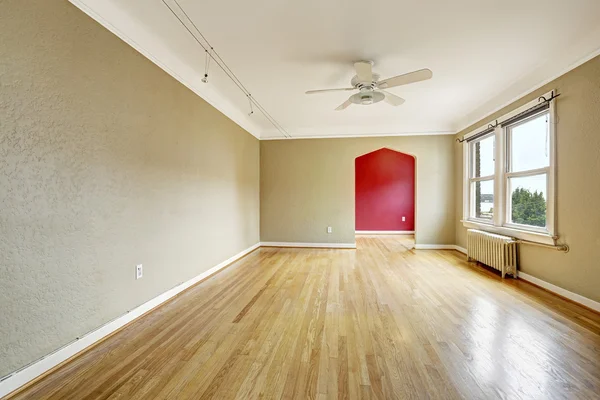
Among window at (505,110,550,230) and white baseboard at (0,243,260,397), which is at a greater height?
window at (505,110,550,230)

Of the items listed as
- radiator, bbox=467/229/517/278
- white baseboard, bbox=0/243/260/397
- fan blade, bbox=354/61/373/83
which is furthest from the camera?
radiator, bbox=467/229/517/278

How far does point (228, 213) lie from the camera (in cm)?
415

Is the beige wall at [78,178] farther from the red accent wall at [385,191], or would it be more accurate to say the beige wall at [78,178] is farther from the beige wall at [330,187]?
the red accent wall at [385,191]

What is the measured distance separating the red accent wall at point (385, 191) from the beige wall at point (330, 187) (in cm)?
220

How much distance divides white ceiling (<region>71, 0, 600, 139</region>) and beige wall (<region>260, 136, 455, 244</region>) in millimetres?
1657

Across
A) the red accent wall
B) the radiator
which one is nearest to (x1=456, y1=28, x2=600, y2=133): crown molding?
the radiator

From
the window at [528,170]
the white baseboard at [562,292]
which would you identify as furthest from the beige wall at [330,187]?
the white baseboard at [562,292]

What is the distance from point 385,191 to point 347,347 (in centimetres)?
637

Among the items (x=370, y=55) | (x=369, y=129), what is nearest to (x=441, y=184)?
(x=369, y=129)

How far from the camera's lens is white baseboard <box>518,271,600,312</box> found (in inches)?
93.6

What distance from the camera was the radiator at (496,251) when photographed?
11.1 feet

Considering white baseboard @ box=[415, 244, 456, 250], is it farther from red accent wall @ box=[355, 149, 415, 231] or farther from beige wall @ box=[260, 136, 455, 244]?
red accent wall @ box=[355, 149, 415, 231]

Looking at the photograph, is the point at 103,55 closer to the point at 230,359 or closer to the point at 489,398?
the point at 230,359

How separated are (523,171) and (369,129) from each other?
278 cm
